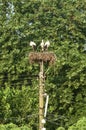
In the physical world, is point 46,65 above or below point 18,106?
above

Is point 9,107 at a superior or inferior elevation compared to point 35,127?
superior

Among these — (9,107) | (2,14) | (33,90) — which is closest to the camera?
(9,107)

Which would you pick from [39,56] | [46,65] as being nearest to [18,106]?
[46,65]

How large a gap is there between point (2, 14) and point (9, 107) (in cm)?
575

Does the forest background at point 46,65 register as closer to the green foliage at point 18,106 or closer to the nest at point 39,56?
the green foliage at point 18,106

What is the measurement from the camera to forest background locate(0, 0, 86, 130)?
20953 millimetres

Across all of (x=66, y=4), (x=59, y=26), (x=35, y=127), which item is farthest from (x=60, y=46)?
(x=35, y=127)

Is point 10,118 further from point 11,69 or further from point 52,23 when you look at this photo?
point 52,23

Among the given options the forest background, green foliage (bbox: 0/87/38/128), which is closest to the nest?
green foliage (bbox: 0/87/38/128)

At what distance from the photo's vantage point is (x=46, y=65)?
21.5m

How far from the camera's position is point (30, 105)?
2067 centimetres

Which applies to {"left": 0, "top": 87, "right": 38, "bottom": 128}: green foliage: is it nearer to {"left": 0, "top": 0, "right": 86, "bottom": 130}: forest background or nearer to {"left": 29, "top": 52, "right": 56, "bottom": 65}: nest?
{"left": 0, "top": 0, "right": 86, "bottom": 130}: forest background

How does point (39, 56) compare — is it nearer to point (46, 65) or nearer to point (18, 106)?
point (18, 106)

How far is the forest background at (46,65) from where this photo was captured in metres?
21.0
